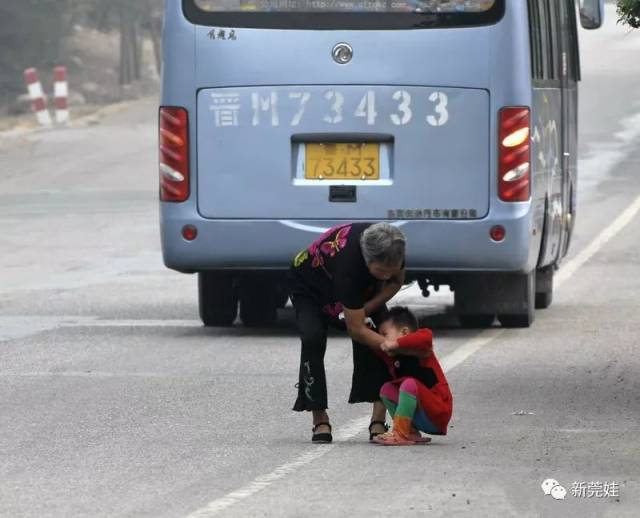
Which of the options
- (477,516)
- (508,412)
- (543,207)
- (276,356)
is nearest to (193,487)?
(477,516)

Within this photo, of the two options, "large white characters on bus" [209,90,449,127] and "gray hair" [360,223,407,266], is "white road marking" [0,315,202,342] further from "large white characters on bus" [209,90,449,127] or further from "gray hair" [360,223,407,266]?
"gray hair" [360,223,407,266]

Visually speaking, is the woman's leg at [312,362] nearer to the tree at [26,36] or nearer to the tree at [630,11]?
the tree at [630,11]

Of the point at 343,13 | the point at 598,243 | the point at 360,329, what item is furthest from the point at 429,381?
the point at 598,243

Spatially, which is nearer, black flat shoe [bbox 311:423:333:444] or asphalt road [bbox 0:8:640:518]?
asphalt road [bbox 0:8:640:518]

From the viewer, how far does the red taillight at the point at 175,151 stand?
1488cm

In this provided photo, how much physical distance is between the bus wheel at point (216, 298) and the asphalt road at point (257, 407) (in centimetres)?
16

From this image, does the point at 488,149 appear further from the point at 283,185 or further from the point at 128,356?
the point at 128,356

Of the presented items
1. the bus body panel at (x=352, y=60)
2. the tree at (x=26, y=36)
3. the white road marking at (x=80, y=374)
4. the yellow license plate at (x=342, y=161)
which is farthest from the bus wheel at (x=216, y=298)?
the tree at (x=26, y=36)

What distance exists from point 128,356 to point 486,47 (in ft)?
10.6

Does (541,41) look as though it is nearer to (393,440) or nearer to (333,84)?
(333,84)

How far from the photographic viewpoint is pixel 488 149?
48.0ft

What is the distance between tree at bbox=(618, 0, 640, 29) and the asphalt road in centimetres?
201

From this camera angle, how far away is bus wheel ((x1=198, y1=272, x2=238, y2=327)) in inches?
618

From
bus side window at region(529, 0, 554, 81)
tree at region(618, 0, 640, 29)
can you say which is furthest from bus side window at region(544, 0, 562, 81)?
tree at region(618, 0, 640, 29)
